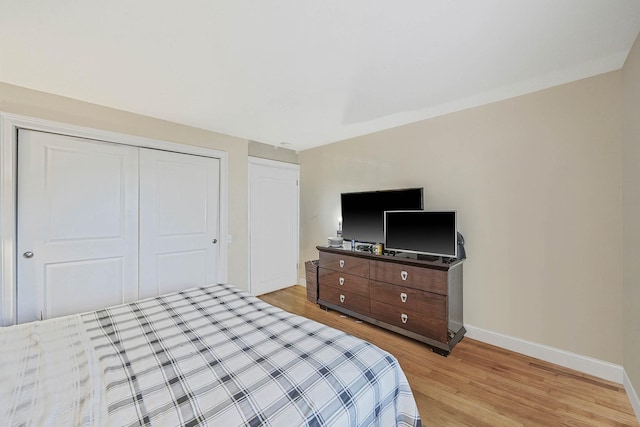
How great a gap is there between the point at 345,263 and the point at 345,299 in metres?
0.44

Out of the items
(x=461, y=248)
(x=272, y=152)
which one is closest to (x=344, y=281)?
(x=461, y=248)

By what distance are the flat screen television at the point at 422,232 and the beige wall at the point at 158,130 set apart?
6.52 feet

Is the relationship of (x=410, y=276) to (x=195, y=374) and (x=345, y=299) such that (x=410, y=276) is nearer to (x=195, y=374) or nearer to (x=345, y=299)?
(x=345, y=299)

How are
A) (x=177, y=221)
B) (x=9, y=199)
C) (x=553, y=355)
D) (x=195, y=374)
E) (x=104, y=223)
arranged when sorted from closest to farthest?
1. (x=195, y=374)
2. (x=9, y=199)
3. (x=553, y=355)
4. (x=104, y=223)
5. (x=177, y=221)

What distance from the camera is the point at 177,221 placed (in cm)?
306

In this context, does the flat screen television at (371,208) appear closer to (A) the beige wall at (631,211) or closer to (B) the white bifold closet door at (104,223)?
(A) the beige wall at (631,211)

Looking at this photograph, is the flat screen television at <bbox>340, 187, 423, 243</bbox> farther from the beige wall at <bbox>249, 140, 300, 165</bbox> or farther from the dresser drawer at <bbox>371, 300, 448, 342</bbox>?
the beige wall at <bbox>249, 140, 300, 165</bbox>

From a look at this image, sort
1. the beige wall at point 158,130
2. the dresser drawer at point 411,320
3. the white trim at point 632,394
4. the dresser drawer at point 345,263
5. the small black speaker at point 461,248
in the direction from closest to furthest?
the white trim at point 632,394
the beige wall at point 158,130
the dresser drawer at point 411,320
the small black speaker at point 461,248
the dresser drawer at point 345,263

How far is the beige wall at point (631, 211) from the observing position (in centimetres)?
164

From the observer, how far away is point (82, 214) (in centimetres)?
246

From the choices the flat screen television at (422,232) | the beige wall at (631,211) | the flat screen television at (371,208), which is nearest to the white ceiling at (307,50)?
the beige wall at (631,211)

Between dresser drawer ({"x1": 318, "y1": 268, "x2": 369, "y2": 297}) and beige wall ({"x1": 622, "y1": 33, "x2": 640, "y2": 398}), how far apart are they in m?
1.96

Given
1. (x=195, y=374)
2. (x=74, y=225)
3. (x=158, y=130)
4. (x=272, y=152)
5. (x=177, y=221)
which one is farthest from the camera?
(x=272, y=152)

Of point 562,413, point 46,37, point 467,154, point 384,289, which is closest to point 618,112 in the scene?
point 467,154
